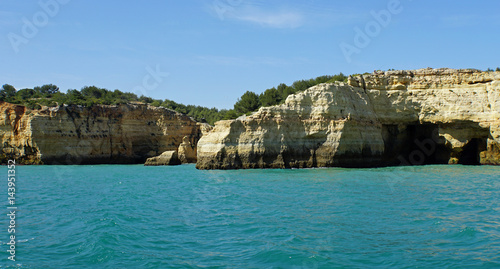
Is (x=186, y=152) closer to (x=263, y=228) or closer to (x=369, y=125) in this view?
(x=369, y=125)

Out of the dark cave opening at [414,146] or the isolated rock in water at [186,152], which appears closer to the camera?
the dark cave opening at [414,146]

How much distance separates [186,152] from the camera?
47.7 meters

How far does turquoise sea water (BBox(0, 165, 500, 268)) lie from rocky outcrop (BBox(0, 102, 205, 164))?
27523 millimetres

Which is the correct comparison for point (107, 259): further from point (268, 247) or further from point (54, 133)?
point (54, 133)

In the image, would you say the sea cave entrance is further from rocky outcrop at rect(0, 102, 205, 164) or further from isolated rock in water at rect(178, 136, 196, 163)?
rocky outcrop at rect(0, 102, 205, 164)

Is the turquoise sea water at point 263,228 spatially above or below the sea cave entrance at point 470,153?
below

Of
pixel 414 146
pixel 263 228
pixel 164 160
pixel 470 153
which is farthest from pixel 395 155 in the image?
pixel 263 228

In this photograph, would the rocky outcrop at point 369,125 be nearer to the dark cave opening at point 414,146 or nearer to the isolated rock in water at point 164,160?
the dark cave opening at point 414,146

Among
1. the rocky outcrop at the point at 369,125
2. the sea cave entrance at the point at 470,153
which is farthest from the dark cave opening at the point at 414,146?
the sea cave entrance at the point at 470,153

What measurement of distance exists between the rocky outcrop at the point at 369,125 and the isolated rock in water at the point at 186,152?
13.5m

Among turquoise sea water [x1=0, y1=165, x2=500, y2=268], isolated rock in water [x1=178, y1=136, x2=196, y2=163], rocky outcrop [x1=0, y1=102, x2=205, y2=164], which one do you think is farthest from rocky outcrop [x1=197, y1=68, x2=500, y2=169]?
rocky outcrop [x1=0, y1=102, x2=205, y2=164]

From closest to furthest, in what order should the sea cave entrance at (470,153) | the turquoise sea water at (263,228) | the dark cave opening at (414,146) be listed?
the turquoise sea water at (263,228)
the sea cave entrance at (470,153)
the dark cave opening at (414,146)

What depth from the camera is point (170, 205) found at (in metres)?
15.3

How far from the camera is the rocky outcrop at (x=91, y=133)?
1736 inches
